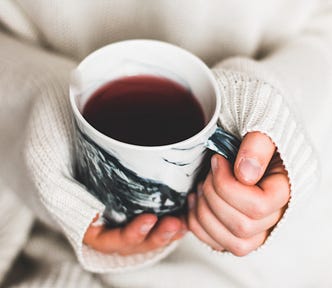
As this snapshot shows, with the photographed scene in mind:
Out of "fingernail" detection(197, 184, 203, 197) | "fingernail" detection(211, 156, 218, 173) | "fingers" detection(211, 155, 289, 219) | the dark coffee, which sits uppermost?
the dark coffee

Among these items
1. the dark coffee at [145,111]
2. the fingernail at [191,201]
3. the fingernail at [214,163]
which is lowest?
the fingernail at [191,201]

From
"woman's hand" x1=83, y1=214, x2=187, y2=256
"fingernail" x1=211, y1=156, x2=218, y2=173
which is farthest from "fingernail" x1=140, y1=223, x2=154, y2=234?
"fingernail" x1=211, y1=156, x2=218, y2=173

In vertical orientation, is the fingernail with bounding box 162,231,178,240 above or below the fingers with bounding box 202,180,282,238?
below

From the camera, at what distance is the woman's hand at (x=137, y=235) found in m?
0.45

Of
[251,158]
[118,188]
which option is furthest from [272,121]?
[118,188]

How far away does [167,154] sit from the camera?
36cm

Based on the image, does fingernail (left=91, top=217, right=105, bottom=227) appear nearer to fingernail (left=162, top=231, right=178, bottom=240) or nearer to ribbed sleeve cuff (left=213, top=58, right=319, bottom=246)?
fingernail (left=162, top=231, right=178, bottom=240)

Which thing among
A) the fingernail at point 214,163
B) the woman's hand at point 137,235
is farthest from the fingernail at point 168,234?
the fingernail at point 214,163

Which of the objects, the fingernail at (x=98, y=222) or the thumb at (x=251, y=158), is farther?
the fingernail at (x=98, y=222)

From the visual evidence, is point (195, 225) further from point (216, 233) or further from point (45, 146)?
point (45, 146)

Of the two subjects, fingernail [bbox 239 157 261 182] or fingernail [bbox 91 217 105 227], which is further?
fingernail [bbox 91 217 105 227]

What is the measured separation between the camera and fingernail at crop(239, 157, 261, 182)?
38 cm

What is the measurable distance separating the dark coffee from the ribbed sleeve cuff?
0.03 m

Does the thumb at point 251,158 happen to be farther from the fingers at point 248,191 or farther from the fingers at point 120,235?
the fingers at point 120,235
